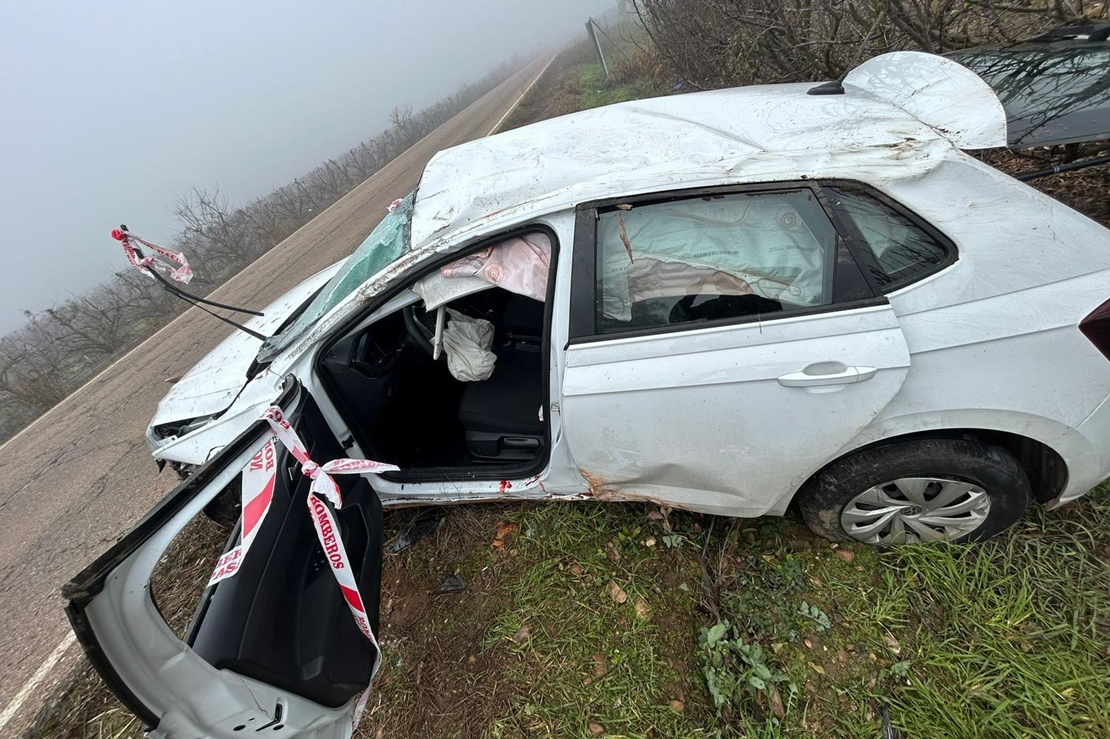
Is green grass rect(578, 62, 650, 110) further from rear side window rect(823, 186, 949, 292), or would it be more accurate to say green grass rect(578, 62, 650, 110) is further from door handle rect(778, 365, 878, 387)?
door handle rect(778, 365, 878, 387)

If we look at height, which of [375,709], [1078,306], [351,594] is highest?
[1078,306]

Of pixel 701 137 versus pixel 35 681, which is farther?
pixel 35 681

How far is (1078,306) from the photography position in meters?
1.47

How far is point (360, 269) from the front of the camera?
221 cm

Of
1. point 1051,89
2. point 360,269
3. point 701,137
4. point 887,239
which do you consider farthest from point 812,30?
point 360,269

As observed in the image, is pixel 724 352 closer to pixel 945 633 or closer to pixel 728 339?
pixel 728 339

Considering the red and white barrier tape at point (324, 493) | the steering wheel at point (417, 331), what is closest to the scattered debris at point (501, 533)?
the red and white barrier tape at point (324, 493)

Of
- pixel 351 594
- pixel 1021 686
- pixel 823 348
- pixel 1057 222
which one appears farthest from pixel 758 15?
pixel 351 594

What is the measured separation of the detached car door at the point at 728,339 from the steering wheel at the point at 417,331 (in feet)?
3.52

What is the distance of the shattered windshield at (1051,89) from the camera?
→ 5.49 ft

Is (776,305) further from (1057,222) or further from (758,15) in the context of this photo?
(758,15)

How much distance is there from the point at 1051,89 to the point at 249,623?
136 inches

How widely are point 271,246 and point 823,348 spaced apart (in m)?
11.3

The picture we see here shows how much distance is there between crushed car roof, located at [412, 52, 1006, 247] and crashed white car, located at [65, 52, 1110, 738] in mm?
14
